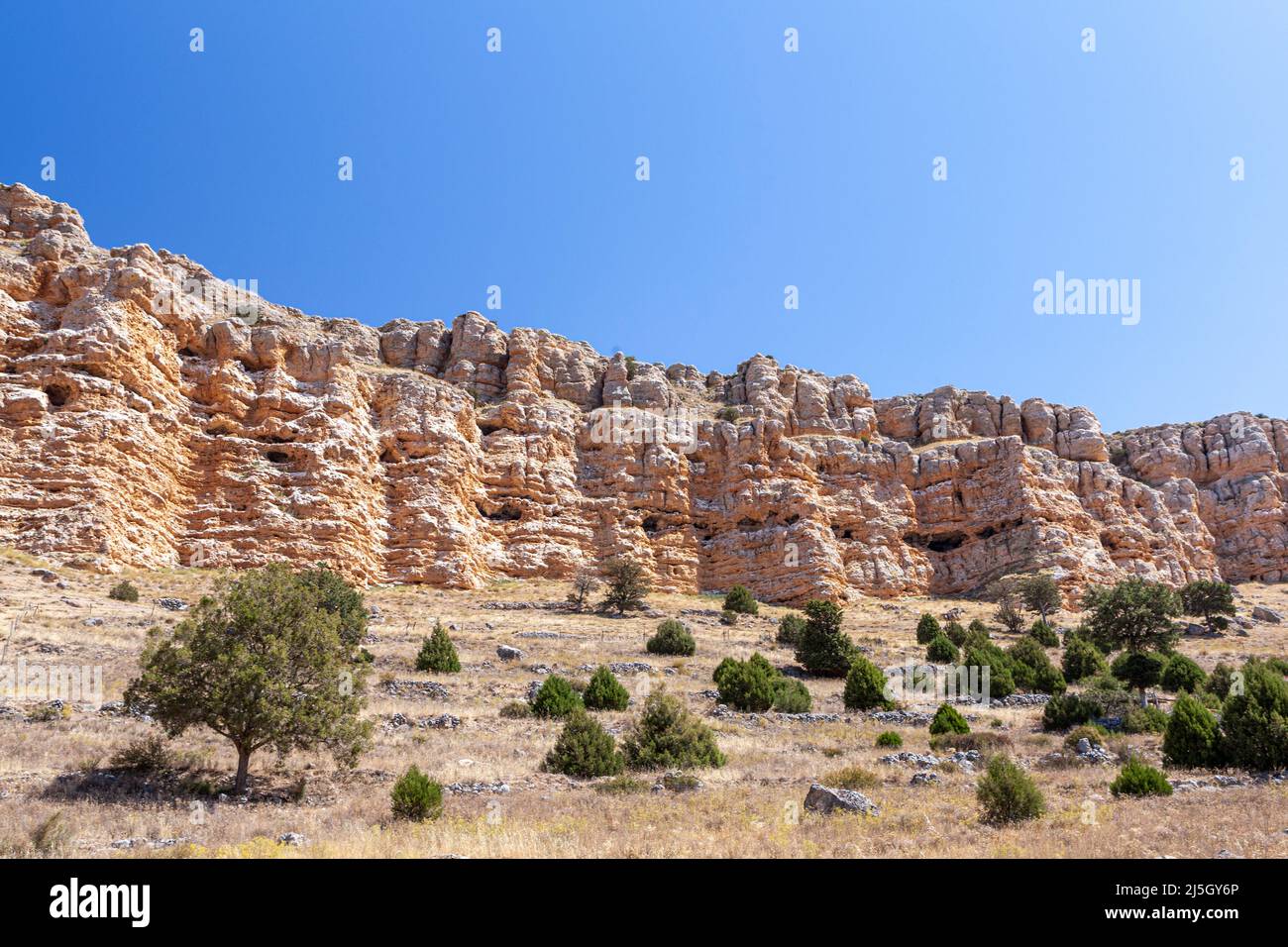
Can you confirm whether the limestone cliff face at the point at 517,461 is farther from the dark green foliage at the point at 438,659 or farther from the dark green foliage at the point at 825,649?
the dark green foliage at the point at 825,649

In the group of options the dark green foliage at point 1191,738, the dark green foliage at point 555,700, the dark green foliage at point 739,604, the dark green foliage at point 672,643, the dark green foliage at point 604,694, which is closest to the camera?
the dark green foliage at point 1191,738

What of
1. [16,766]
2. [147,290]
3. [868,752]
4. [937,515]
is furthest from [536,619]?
[937,515]

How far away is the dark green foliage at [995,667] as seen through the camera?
2519cm

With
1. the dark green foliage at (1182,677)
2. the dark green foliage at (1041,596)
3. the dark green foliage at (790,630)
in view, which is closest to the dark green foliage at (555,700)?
the dark green foliage at (790,630)

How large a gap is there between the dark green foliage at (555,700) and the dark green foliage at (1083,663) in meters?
20.7

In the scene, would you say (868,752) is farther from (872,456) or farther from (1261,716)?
(872,456)

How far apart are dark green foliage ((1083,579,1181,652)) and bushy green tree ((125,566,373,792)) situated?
31.6 meters

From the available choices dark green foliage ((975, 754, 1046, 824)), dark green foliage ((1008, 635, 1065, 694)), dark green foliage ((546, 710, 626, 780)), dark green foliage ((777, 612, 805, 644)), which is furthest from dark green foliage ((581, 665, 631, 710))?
dark green foliage ((1008, 635, 1065, 694))

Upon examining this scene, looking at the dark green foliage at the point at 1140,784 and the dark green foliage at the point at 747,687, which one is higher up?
the dark green foliage at the point at 1140,784

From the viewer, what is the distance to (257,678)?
1171cm

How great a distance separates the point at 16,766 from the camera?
11594mm

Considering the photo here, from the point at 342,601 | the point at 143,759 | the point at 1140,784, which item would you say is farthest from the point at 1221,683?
the point at 342,601

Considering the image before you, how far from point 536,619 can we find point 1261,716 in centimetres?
3011

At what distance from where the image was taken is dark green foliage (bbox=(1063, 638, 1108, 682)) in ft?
89.0
